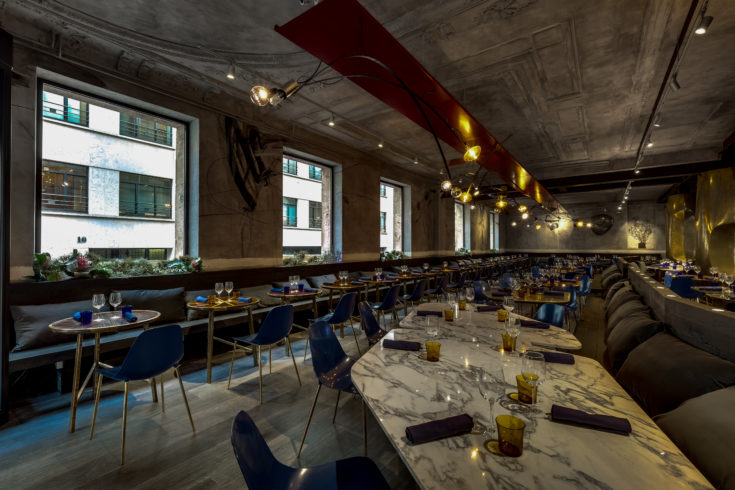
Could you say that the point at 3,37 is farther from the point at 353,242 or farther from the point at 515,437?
the point at 353,242

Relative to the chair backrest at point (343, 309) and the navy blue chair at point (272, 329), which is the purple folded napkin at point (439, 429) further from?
the chair backrest at point (343, 309)

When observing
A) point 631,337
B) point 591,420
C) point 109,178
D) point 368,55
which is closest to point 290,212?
point 109,178

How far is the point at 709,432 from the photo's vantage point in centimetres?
125

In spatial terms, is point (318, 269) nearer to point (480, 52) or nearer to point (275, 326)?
point (275, 326)

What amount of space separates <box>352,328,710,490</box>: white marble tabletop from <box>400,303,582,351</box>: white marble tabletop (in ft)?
1.02

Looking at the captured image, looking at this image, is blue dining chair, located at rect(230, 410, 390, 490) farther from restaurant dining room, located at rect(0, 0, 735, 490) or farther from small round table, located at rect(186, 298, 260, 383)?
small round table, located at rect(186, 298, 260, 383)

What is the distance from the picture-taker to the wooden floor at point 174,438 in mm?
2006

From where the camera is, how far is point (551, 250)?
18.1 meters

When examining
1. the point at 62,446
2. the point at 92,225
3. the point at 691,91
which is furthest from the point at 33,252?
the point at 691,91

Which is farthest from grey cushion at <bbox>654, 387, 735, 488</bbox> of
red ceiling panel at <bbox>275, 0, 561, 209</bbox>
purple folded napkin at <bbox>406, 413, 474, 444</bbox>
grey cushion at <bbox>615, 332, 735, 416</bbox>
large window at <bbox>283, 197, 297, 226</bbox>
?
large window at <bbox>283, 197, 297, 226</bbox>

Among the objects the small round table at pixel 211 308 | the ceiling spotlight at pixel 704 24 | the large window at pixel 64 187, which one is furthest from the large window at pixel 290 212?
the ceiling spotlight at pixel 704 24

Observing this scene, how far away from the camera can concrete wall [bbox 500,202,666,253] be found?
50.2 ft

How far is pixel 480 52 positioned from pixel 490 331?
3546 mm

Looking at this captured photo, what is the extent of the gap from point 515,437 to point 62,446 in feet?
10.2
